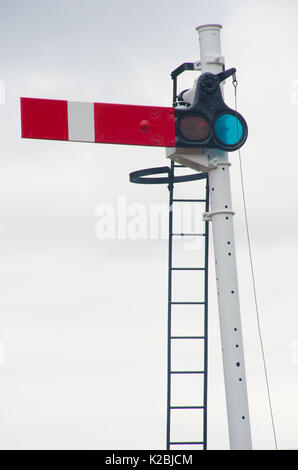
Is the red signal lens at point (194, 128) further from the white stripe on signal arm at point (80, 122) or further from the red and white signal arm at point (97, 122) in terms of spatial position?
the white stripe on signal arm at point (80, 122)

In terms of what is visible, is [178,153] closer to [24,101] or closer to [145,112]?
[145,112]

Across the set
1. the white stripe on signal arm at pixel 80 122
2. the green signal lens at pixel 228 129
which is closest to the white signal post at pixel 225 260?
the green signal lens at pixel 228 129

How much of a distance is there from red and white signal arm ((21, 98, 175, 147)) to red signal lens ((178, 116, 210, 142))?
9 centimetres

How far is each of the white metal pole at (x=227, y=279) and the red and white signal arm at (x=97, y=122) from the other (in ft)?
1.59

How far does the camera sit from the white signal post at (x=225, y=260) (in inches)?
244

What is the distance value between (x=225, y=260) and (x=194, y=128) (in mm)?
1036

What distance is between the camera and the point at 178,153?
249 inches

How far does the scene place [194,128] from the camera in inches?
248

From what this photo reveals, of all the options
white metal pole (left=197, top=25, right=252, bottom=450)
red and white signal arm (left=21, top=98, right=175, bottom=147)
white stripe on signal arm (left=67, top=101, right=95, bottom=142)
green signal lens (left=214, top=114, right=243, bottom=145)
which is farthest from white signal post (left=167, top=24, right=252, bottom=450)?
white stripe on signal arm (left=67, top=101, right=95, bottom=142)

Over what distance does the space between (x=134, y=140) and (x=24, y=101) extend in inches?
33.6

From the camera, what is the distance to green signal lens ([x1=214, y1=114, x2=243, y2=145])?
634cm

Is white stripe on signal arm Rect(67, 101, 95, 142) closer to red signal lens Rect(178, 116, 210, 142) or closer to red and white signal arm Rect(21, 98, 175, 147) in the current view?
red and white signal arm Rect(21, 98, 175, 147)

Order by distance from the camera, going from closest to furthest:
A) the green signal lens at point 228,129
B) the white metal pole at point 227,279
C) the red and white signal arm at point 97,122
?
the red and white signal arm at point 97,122, the white metal pole at point 227,279, the green signal lens at point 228,129
